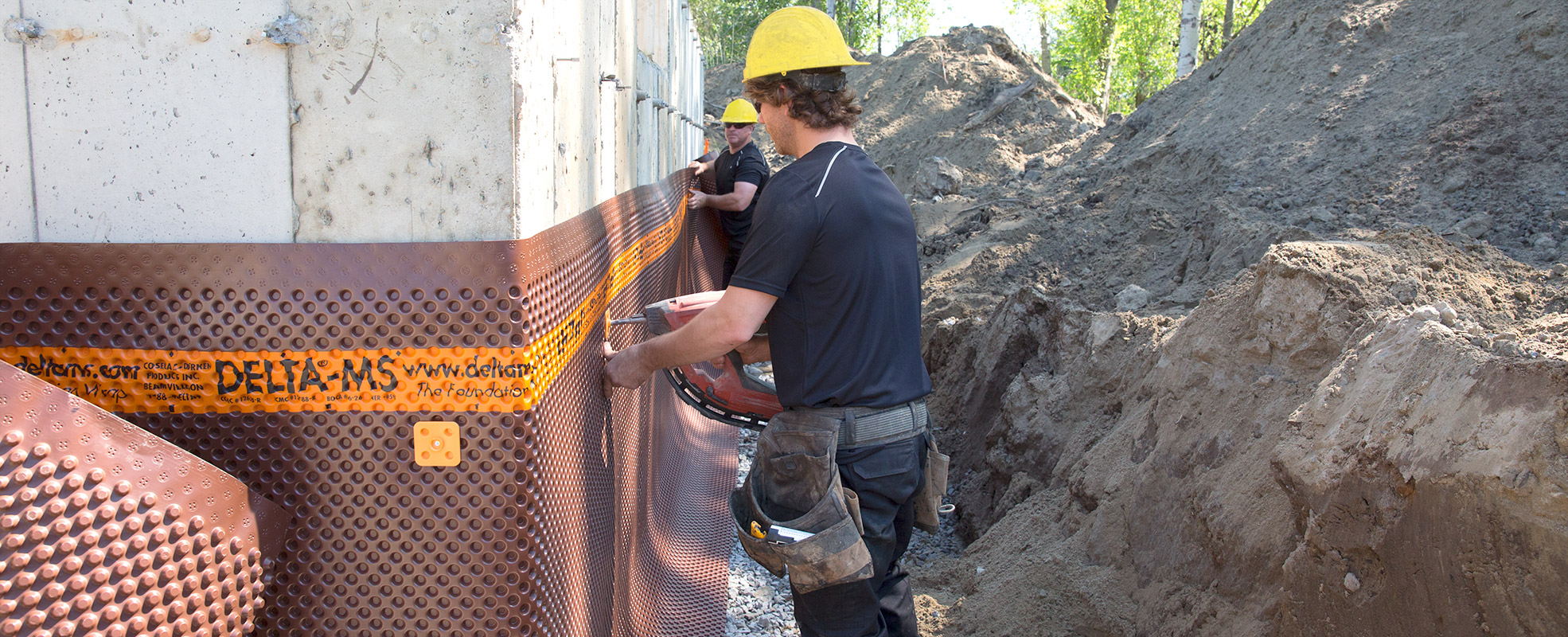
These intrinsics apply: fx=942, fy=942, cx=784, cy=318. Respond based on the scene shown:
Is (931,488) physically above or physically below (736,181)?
below

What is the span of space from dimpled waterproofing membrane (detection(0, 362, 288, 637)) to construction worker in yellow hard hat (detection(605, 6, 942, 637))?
119 centimetres

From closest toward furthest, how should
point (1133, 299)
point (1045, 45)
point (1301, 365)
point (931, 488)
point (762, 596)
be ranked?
point (931, 488), point (1301, 365), point (762, 596), point (1133, 299), point (1045, 45)

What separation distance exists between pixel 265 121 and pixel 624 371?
121cm

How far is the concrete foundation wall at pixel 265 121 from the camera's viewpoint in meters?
2.11

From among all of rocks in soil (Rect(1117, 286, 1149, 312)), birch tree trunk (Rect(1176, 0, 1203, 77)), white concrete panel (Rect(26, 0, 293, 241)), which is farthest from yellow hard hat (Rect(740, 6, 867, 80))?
birch tree trunk (Rect(1176, 0, 1203, 77))

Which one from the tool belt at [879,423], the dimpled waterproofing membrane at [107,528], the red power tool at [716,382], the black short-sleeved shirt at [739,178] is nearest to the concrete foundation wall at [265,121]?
the dimpled waterproofing membrane at [107,528]

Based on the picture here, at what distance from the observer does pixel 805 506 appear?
8.90 feet

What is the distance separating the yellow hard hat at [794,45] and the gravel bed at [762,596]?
4.92ft

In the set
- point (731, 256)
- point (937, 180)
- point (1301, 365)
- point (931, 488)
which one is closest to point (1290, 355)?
point (1301, 365)

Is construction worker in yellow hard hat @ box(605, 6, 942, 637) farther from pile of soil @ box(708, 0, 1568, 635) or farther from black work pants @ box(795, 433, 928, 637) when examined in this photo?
pile of soil @ box(708, 0, 1568, 635)

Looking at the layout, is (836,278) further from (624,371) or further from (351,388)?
(351,388)

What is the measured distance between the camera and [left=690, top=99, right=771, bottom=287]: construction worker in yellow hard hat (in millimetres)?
7805

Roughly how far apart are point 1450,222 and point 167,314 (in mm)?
6330

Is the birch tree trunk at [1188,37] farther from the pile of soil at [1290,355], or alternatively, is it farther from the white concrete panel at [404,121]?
the white concrete panel at [404,121]
